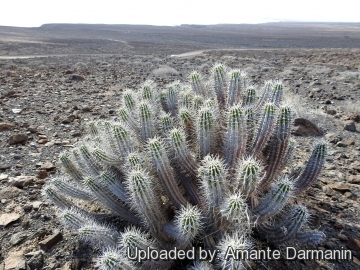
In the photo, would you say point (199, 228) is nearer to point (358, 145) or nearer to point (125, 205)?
point (125, 205)

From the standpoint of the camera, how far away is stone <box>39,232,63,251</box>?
9.68 ft

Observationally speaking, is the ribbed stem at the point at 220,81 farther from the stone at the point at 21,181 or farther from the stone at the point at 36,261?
the stone at the point at 21,181

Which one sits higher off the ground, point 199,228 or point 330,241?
point 199,228

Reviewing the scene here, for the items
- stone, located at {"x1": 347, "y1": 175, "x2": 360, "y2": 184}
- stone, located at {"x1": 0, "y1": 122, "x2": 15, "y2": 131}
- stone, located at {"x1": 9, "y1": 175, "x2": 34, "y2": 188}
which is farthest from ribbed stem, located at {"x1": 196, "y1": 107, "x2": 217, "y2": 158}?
stone, located at {"x1": 0, "y1": 122, "x2": 15, "y2": 131}

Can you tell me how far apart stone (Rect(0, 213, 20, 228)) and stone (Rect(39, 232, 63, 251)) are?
0.53m

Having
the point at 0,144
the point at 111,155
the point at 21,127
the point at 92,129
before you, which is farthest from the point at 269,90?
the point at 21,127

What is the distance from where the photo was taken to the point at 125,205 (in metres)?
2.94

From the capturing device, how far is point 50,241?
2.99 metres

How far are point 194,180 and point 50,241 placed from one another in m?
1.37

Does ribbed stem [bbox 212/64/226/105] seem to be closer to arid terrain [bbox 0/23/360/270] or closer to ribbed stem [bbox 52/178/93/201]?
arid terrain [bbox 0/23/360/270]

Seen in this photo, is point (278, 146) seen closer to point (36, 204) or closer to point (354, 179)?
point (354, 179)

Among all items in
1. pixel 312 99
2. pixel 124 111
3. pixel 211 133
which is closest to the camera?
pixel 211 133

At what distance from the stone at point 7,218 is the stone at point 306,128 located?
427cm

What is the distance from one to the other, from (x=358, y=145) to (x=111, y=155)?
404 centimetres
